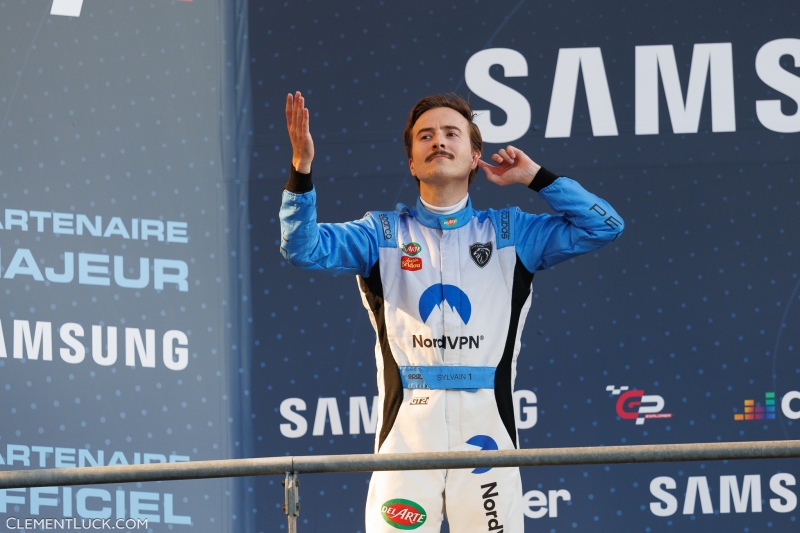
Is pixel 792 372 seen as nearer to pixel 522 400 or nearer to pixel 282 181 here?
pixel 522 400

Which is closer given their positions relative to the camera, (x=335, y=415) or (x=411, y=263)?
(x=411, y=263)

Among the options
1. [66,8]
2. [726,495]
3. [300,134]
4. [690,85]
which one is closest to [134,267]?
[66,8]

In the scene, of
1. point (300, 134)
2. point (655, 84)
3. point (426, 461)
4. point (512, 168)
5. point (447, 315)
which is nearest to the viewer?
point (426, 461)

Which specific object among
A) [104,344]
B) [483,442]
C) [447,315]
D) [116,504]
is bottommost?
[116,504]

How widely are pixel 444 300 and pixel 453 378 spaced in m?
0.17

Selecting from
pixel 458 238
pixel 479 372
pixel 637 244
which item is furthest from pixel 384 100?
pixel 479 372

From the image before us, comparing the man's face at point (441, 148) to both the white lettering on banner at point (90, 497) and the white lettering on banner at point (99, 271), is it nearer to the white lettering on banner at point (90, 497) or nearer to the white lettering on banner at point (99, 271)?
the white lettering on banner at point (99, 271)

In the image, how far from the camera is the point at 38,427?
3.64 metres

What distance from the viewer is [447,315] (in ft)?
8.15

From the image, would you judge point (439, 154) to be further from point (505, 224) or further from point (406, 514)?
point (406, 514)

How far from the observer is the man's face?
99.8 inches

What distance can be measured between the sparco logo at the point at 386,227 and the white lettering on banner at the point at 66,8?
161cm

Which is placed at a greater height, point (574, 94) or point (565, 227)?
point (574, 94)

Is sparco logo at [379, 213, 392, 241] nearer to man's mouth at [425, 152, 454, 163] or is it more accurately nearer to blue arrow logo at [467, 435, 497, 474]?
man's mouth at [425, 152, 454, 163]
